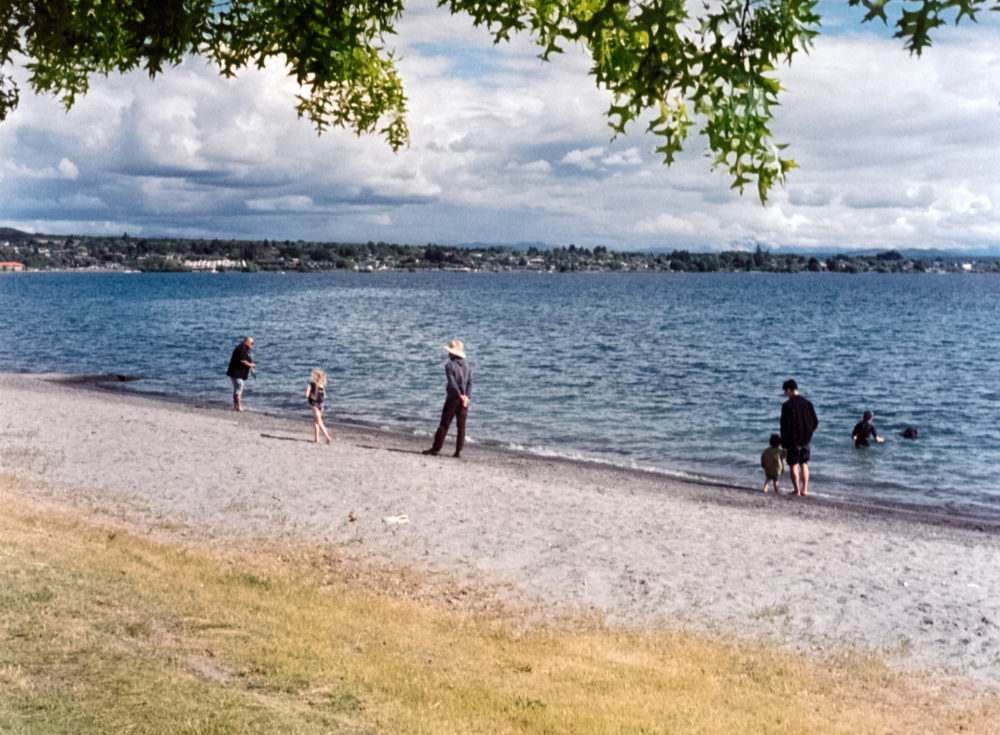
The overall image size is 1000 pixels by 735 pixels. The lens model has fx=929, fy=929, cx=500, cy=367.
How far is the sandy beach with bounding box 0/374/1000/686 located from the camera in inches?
448

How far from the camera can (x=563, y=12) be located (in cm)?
749

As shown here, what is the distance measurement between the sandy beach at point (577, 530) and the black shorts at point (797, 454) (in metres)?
0.92

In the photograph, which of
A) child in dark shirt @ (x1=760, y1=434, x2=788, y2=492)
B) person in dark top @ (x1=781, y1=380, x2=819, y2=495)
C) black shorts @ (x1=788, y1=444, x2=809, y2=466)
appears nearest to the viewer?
person in dark top @ (x1=781, y1=380, x2=819, y2=495)

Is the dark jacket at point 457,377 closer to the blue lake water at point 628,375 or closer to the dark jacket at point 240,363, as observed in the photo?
the blue lake water at point 628,375

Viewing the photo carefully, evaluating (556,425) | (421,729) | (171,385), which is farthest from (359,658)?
(171,385)

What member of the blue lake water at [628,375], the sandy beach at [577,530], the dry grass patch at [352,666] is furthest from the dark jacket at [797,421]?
the dry grass patch at [352,666]

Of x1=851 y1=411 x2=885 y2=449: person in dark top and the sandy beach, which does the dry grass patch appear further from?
x1=851 y1=411 x2=885 y2=449: person in dark top

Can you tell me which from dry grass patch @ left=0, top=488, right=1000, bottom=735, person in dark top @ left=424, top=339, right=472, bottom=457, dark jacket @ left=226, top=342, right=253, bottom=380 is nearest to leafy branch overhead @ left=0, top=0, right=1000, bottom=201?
dry grass patch @ left=0, top=488, right=1000, bottom=735

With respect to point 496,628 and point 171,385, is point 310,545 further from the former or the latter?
point 171,385

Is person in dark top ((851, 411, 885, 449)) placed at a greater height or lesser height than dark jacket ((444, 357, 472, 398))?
lesser

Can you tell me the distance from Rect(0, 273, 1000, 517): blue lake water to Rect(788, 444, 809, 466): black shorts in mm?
3073

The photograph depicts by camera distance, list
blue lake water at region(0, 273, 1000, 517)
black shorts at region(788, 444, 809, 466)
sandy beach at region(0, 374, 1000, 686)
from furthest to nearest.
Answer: blue lake water at region(0, 273, 1000, 517) → black shorts at region(788, 444, 809, 466) → sandy beach at region(0, 374, 1000, 686)

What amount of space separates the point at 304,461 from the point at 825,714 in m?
13.2

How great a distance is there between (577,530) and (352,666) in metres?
7.09
